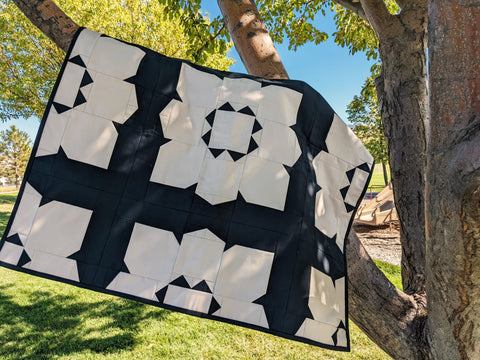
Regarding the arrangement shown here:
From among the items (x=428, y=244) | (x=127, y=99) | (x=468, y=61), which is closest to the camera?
(x=468, y=61)

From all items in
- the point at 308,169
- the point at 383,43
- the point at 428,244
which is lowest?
the point at 428,244

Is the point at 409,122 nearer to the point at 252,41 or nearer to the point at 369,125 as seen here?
the point at 252,41

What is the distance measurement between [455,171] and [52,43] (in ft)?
35.7

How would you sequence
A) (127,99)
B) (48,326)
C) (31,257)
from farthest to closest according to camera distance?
1. (48,326)
2. (127,99)
3. (31,257)

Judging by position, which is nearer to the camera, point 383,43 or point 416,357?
point 416,357

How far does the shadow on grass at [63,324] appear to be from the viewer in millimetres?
2428

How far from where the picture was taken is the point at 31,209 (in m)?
1.16

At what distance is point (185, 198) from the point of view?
125cm

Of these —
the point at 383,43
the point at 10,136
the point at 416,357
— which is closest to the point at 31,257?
the point at 416,357

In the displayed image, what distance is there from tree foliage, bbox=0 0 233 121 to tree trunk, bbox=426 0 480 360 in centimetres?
720

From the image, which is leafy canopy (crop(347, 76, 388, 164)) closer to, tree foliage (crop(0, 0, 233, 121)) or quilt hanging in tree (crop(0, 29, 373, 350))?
tree foliage (crop(0, 0, 233, 121))

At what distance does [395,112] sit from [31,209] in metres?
1.87

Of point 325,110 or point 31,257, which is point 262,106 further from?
point 31,257

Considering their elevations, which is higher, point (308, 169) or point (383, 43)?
→ point (383, 43)
